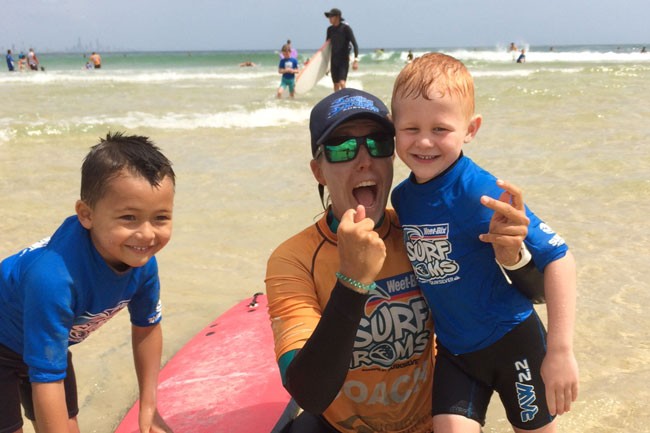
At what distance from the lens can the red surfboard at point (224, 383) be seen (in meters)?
2.53

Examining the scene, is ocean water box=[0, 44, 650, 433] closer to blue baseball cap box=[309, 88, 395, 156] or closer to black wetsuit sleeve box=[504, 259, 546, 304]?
black wetsuit sleeve box=[504, 259, 546, 304]

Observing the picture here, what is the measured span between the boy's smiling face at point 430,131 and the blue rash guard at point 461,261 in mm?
53

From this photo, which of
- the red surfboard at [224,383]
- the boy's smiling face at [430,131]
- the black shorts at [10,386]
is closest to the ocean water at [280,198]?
the red surfboard at [224,383]

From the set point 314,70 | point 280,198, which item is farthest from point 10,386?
point 314,70

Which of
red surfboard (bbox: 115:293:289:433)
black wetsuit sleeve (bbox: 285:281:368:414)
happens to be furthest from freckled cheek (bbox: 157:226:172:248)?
red surfboard (bbox: 115:293:289:433)

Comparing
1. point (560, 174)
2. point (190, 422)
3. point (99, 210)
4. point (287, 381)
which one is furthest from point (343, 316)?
point (560, 174)

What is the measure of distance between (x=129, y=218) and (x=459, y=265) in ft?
3.47

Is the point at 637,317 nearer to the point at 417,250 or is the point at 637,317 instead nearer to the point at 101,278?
the point at 417,250

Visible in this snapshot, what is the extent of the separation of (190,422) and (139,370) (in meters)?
0.36

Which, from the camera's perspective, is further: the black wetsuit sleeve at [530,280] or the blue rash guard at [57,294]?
the blue rash guard at [57,294]

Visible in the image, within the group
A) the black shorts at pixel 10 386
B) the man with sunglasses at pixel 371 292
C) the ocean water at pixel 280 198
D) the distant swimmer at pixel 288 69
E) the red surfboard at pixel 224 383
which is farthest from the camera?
the distant swimmer at pixel 288 69

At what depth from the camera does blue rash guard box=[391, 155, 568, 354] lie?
1.80 m

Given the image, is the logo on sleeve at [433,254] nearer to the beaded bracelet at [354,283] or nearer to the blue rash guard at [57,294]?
the beaded bracelet at [354,283]

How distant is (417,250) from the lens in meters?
1.83
